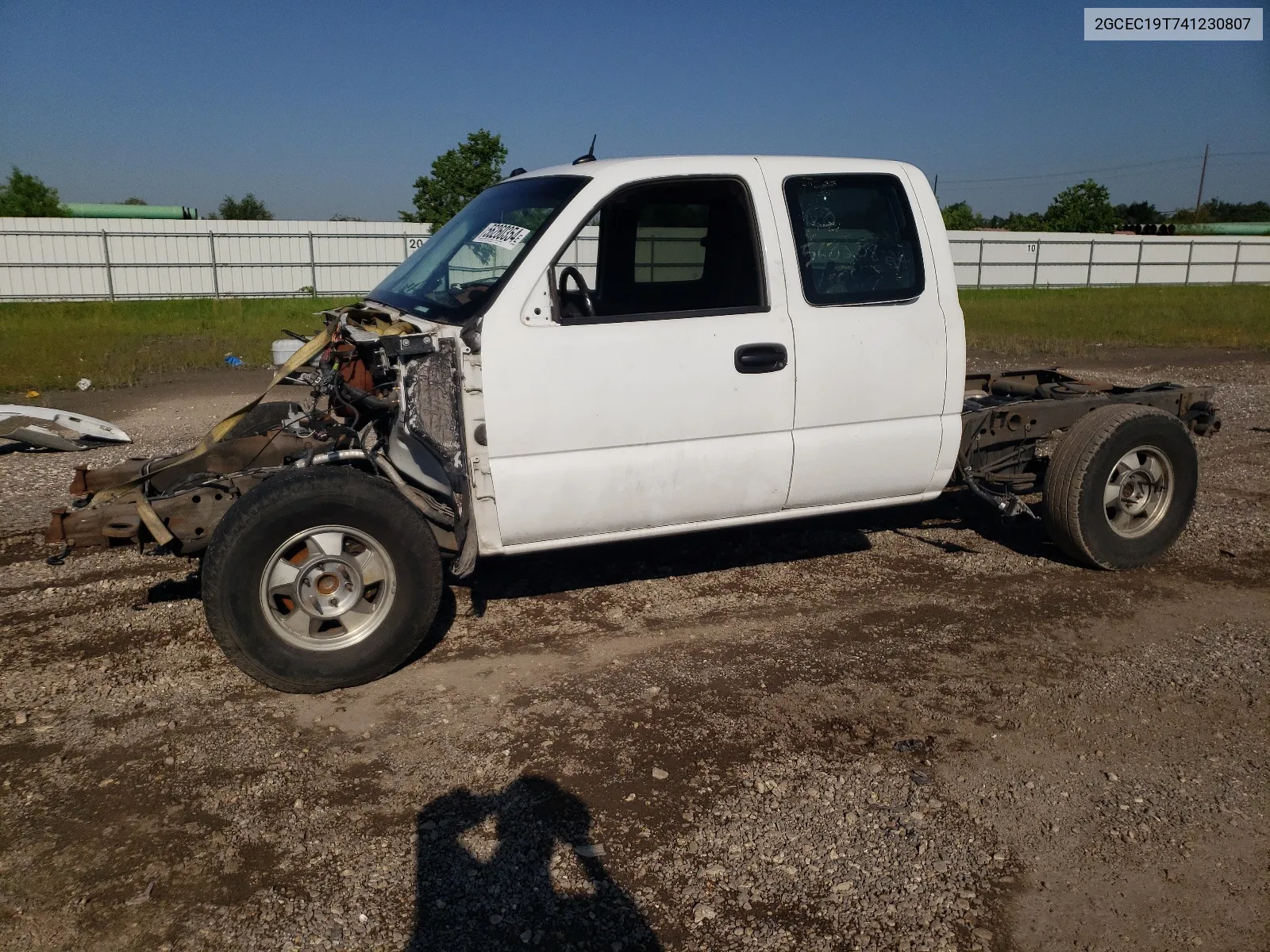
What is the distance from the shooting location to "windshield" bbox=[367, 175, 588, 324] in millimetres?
4359

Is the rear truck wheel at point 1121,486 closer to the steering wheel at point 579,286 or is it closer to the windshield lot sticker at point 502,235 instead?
the steering wheel at point 579,286

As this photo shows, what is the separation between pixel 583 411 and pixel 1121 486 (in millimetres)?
3280

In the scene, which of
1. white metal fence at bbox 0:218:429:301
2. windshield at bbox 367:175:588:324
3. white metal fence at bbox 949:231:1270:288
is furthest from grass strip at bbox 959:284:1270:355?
white metal fence at bbox 0:218:429:301

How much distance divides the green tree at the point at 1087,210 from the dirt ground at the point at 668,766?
67.4 m

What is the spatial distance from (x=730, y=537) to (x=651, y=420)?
2113 mm

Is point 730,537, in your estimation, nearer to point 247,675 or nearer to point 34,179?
point 247,675

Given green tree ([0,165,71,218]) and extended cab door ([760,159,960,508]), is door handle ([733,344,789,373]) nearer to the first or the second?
extended cab door ([760,159,960,508])

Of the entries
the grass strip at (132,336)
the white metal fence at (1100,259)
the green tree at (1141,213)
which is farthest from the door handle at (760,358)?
the green tree at (1141,213)

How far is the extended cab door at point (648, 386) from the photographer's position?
4.15 meters

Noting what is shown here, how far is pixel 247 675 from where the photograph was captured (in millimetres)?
4121

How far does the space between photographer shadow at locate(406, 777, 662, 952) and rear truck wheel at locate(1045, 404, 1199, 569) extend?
346cm

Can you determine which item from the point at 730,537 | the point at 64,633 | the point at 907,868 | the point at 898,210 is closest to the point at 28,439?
the point at 64,633

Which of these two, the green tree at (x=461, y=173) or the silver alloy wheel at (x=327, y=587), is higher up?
the green tree at (x=461, y=173)

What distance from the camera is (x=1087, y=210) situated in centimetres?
6562
